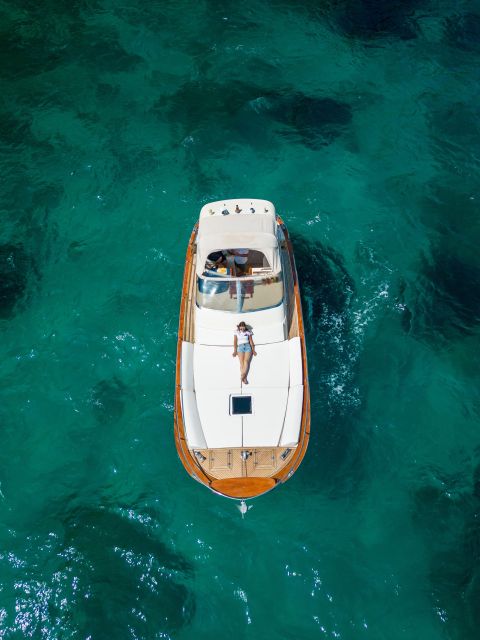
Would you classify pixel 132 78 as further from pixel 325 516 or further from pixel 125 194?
pixel 325 516

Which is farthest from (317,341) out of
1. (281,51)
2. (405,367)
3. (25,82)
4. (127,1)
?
(127,1)

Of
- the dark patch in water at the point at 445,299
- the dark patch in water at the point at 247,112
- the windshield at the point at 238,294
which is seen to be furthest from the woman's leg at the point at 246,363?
the dark patch in water at the point at 247,112

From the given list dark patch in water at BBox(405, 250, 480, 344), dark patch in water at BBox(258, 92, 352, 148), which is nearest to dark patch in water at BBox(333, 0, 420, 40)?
dark patch in water at BBox(258, 92, 352, 148)

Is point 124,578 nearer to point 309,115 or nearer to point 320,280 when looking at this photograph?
point 320,280

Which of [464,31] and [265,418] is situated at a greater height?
[464,31]

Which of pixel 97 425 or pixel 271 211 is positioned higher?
pixel 271 211

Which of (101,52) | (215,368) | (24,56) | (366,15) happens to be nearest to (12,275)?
(215,368)
